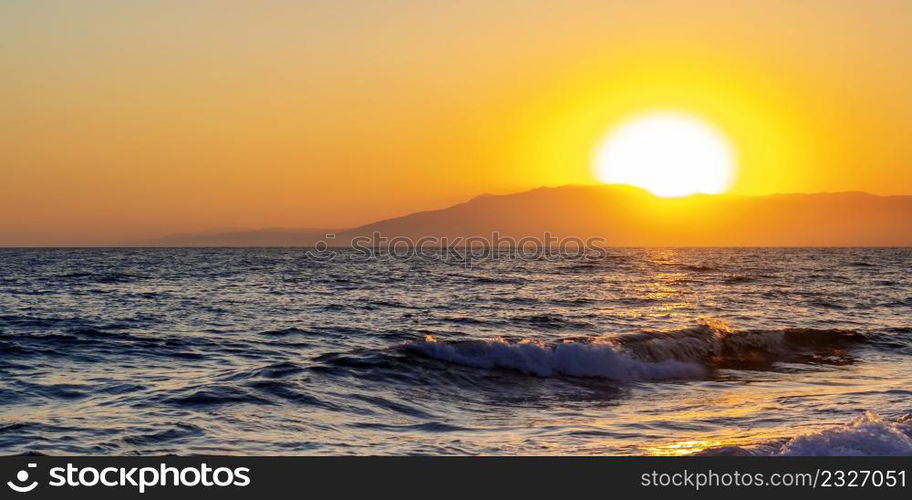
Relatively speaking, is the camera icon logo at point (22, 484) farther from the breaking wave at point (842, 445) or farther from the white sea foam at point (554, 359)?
the white sea foam at point (554, 359)

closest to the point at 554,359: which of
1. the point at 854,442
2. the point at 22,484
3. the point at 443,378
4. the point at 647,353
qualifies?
the point at 647,353

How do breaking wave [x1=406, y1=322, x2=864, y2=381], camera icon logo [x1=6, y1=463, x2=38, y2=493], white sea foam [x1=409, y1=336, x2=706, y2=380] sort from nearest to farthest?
camera icon logo [x1=6, y1=463, x2=38, y2=493] < white sea foam [x1=409, y1=336, x2=706, y2=380] < breaking wave [x1=406, y1=322, x2=864, y2=381]

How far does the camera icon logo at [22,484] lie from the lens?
9.16 m

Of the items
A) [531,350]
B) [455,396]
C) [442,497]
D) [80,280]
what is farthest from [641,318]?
[80,280]

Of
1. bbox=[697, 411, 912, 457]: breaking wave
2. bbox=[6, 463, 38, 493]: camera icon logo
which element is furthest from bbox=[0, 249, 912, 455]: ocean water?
bbox=[6, 463, 38, 493]: camera icon logo

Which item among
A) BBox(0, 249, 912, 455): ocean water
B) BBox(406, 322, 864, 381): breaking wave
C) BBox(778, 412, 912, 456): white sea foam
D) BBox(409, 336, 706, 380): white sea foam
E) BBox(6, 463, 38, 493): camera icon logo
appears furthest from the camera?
BBox(406, 322, 864, 381): breaking wave

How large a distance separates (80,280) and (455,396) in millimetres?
47064

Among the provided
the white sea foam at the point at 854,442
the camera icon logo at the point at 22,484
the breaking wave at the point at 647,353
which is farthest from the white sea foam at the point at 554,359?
the camera icon logo at the point at 22,484

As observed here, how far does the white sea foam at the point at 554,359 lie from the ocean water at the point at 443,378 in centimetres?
6

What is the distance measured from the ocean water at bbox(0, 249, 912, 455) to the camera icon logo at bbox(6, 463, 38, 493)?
3.14 m

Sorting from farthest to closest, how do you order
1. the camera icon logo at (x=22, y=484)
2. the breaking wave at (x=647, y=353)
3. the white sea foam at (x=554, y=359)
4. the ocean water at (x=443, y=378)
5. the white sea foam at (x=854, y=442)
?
the breaking wave at (x=647, y=353)
the white sea foam at (x=554, y=359)
the ocean water at (x=443, y=378)
the white sea foam at (x=854, y=442)
the camera icon logo at (x=22, y=484)

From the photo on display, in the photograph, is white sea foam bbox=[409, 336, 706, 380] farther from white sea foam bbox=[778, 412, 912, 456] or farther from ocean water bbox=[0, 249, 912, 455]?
white sea foam bbox=[778, 412, 912, 456]

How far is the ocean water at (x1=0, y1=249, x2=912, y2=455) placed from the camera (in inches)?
537

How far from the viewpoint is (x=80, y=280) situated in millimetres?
59062
